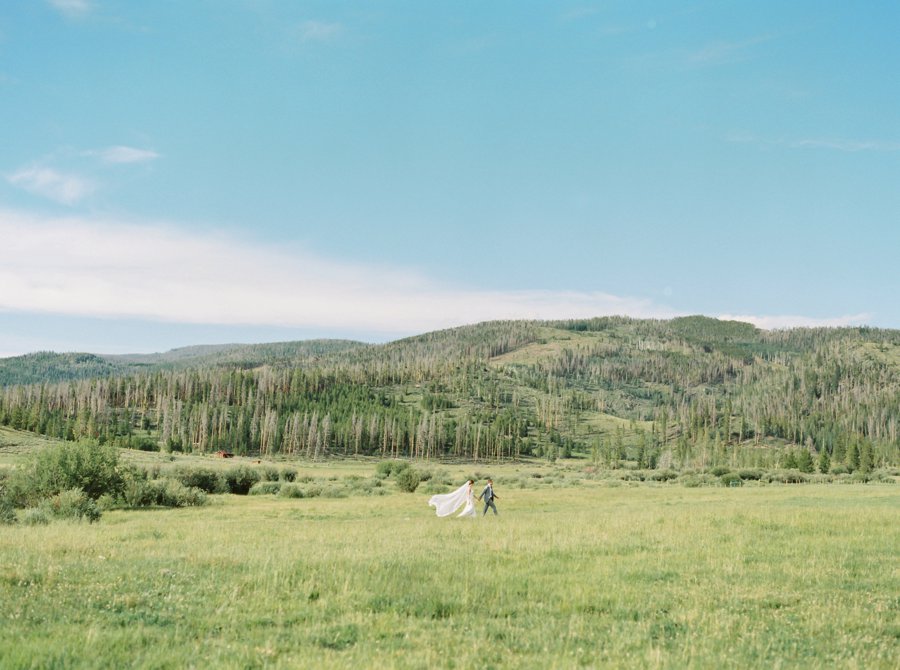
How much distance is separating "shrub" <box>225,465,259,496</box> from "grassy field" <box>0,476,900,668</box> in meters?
33.5

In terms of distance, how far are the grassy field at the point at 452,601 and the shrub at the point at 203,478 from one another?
31.8m

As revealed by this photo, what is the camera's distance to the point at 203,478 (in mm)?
51750

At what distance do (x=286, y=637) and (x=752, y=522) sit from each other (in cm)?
1936

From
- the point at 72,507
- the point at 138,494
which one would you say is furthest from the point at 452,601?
the point at 138,494

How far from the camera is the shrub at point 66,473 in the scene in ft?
116

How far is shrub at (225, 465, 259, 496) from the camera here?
174 feet

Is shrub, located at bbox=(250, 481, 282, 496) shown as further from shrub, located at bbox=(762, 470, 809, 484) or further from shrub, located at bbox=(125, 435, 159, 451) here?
shrub, located at bbox=(125, 435, 159, 451)

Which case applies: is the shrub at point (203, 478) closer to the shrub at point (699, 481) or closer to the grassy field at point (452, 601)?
the grassy field at point (452, 601)

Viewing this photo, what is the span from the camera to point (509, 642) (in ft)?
30.5

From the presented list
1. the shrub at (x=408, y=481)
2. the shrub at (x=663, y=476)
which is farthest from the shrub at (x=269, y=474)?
the shrub at (x=663, y=476)

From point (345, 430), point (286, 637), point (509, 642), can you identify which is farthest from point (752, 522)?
point (345, 430)

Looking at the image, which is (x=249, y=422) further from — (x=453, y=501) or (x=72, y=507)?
(x=453, y=501)

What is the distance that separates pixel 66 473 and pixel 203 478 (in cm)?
1612

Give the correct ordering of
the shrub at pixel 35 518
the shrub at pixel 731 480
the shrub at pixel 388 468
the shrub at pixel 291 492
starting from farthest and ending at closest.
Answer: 1. the shrub at pixel 388 468
2. the shrub at pixel 731 480
3. the shrub at pixel 291 492
4. the shrub at pixel 35 518
